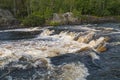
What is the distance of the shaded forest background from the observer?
196 feet

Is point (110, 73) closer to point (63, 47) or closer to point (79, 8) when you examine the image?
point (63, 47)

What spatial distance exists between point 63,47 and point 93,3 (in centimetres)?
3910

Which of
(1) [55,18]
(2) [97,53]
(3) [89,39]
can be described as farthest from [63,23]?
(2) [97,53]

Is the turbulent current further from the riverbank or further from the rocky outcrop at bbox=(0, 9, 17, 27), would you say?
the rocky outcrop at bbox=(0, 9, 17, 27)

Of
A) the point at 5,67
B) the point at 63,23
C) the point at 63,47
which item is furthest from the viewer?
the point at 63,23

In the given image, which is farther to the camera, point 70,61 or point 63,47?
point 63,47

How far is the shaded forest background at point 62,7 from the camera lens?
196 feet

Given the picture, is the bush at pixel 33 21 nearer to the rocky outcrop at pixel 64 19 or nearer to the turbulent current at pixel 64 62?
the rocky outcrop at pixel 64 19

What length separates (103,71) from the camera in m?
18.1

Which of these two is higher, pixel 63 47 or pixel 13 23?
pixel 63 47

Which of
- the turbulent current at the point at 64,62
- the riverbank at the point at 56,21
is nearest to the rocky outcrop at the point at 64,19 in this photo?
the riverbank at the point at 56,21

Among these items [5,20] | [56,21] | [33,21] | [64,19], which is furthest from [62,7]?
[5,20]

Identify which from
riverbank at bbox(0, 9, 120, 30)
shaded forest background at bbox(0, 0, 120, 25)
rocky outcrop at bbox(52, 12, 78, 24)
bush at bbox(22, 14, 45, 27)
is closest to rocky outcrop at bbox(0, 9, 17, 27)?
riverbank at bbox(0, 9, 120, 30)

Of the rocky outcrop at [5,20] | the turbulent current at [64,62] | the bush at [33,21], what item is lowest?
the rocky outcrop at [5,20]
